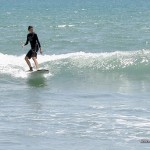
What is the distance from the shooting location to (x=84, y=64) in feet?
79.1

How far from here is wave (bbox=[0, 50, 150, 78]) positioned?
22.9 metres

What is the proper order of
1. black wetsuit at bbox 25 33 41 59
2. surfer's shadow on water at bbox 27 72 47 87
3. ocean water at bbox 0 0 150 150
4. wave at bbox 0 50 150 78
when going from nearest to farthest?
ocean water at bbox 0 0 150 150 < surfer's shadow on water at bbox 27 72 47 87 < black wetsuit at bbox 25 33 41 59 < wave at bbox 0 50 150 78

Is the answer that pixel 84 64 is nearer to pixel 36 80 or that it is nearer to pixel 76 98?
pixel 36 80

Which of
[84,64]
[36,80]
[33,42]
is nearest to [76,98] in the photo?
[36,80]

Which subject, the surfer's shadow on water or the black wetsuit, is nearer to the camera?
the surfer's shadow on water

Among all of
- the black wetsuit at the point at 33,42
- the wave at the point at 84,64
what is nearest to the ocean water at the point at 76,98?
the wave at the point at 84,64

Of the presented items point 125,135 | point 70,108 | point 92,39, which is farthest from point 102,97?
point 92,39

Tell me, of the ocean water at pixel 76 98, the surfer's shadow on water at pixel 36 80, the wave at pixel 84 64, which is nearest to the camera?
the ocean water at pixel 76 98

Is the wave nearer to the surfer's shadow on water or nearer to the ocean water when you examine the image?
the ocean water

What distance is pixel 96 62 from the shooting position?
80.7 ft

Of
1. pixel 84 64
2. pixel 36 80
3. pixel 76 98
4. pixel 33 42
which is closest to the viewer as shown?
pixel 76 98

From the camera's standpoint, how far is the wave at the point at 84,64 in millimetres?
22891

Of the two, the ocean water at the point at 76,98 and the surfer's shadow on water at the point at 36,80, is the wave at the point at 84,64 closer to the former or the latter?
the ocean water at the point at 76,98

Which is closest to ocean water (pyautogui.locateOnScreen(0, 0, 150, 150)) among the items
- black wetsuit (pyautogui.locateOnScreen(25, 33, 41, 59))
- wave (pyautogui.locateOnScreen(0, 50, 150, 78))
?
wave (pyautogui.locateOnScreen(0, 50, 150, 78))
